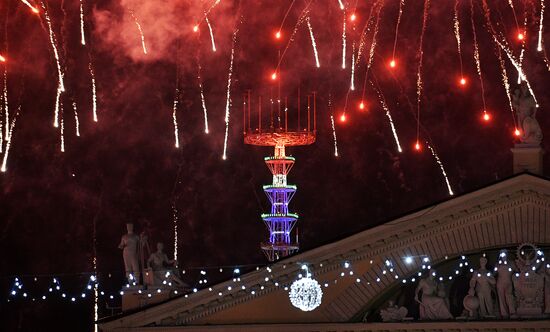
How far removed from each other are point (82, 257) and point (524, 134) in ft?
78.1

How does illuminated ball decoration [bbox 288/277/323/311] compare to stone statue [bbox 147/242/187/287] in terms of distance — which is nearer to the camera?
illuminated ball decoration [bbox 288/277/323/311]

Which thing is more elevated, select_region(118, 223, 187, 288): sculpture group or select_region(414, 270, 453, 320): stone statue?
select_region(118, 223, 187, 288): sculpture group

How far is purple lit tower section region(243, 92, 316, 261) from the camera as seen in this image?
61.0m

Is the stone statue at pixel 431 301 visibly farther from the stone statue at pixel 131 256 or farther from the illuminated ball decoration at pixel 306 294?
the stone statue at pixel 131 256

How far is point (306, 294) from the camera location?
4728cm

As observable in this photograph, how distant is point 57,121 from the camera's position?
6538cm

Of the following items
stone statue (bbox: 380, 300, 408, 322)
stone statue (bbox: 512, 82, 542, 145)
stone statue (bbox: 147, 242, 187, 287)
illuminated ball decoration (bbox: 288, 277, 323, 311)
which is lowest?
stone statue (bbox: 380, 300, 408, 322)

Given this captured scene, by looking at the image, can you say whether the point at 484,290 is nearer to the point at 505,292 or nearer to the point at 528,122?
the point at 505,292

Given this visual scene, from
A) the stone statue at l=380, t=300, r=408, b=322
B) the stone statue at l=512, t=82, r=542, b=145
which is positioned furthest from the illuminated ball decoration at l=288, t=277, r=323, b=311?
the stone statue at l=512, t=82, r=542, b=145

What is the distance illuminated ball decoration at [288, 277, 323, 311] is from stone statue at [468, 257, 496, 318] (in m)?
3.89

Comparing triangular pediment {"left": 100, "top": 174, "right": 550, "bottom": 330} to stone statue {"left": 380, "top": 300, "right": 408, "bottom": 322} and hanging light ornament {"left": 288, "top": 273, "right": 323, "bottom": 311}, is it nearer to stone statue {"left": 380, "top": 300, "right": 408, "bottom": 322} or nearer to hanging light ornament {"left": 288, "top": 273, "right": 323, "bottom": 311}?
hanging light ornament {"left": 288, "top": 273, "right": 323, "bottom": 311}

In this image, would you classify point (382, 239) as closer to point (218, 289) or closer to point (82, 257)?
point (218, 289)

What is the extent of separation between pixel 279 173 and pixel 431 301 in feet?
55.3

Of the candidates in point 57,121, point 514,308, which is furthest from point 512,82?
point 514,308
